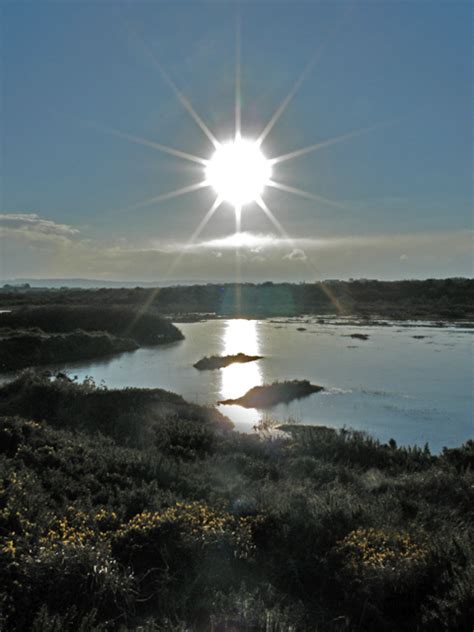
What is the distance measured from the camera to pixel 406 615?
605cm

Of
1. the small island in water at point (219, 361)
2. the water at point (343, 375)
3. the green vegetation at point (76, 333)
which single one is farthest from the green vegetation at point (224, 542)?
the green vegetation at point (76, 333)

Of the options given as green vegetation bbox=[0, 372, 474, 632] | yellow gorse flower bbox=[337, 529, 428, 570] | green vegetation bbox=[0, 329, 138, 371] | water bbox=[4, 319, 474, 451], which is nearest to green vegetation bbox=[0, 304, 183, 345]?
water bbox=[4, 319, 474, 451]

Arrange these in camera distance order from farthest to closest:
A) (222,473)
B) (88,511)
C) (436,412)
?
(436,412) → (222,473) → (88,511)

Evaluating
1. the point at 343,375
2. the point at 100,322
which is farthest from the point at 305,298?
the point at 343,375

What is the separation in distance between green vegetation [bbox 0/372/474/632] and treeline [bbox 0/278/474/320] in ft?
243

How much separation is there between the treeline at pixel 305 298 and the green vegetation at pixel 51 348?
47.3 metres

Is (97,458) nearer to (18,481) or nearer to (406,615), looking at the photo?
(18,481)

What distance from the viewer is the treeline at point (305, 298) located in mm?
90250

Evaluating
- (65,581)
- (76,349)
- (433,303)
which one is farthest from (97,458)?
(433,303)

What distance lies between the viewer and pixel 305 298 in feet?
366

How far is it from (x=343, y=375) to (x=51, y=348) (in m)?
19.8

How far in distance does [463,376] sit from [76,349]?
25321 mm

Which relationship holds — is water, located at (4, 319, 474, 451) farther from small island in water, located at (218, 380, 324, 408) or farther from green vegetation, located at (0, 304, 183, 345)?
green vegetation, located at (0, 304, 183, 345)

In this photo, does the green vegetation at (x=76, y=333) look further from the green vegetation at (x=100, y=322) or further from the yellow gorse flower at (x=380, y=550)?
the yellow gorse flower at (x=380, y=550)
